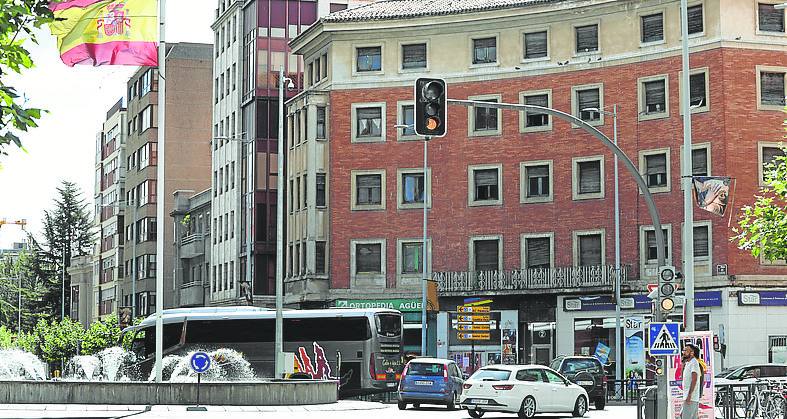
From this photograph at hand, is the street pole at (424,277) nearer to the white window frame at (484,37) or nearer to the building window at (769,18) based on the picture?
the white window frame at (484,37)

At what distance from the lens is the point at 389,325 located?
46781 millimetres

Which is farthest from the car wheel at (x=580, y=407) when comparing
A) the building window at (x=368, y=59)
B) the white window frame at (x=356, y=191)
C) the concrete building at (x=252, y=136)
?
the concrete building at (x=252, y=136)

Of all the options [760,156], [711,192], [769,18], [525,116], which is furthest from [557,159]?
[711,192]

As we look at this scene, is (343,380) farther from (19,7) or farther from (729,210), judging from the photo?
(19,7)

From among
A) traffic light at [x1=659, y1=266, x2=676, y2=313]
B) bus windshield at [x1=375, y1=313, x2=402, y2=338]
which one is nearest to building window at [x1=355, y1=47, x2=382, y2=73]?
bus windshield at [x1=375, y1=313, x2=402, y2=338]

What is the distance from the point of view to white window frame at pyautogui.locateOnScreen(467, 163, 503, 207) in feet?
192

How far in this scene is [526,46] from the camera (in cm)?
5856

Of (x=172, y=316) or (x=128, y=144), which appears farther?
(x=128, y=144)

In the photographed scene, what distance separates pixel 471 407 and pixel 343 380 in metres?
12.6

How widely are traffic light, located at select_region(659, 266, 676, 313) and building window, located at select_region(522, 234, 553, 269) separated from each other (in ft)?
102

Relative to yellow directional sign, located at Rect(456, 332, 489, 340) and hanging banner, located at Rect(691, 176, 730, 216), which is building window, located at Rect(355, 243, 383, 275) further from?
hanging banner, located at Rect(691, 176, 730, 216)

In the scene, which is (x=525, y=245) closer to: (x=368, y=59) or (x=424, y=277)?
(x=424, y=277)

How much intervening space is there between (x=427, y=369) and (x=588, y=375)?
5.90 metres

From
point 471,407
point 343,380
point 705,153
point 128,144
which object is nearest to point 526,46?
point 705,153
